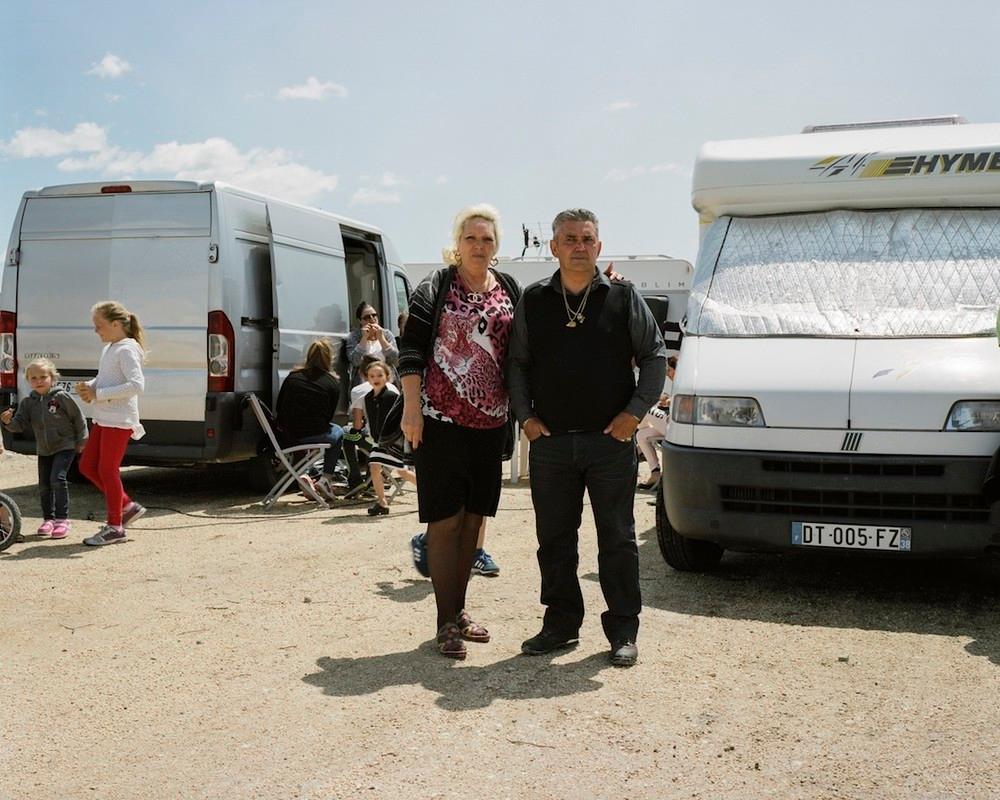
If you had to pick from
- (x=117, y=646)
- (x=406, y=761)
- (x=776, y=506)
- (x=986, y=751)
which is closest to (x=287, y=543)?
(x=117, y=646)

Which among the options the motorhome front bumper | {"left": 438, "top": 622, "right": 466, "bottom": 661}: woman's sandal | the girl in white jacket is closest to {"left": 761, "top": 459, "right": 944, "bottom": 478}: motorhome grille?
the motorhome front bumper

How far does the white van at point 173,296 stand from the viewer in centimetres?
914

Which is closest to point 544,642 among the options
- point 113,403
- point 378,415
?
point 113,403

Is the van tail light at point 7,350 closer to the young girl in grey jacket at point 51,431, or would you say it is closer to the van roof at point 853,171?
the young girl in grey jacket at point 51,431

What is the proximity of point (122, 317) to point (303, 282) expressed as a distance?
2626 millimetres

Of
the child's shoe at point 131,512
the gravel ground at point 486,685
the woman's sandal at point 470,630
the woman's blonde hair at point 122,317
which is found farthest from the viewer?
the child's shoe at point 131,512

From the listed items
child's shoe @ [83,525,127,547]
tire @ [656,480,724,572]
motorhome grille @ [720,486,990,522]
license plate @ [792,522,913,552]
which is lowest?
child's shoe @ [83,525,127,547]

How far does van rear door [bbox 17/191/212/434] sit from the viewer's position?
30.1 feet

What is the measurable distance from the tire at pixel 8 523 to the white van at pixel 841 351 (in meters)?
4.17

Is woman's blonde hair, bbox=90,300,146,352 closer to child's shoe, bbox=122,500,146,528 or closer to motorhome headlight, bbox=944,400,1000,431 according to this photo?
child's shoe, bbox=122,500,146,528

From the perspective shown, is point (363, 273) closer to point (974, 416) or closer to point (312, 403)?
point (312, 403)

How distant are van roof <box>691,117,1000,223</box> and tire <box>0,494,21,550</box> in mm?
4781

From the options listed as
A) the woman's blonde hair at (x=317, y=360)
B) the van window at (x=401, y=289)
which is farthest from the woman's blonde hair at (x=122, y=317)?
the van window at (x=401, y=289)

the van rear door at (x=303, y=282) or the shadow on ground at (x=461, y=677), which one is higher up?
the van rear door at (x=303, y=282)
